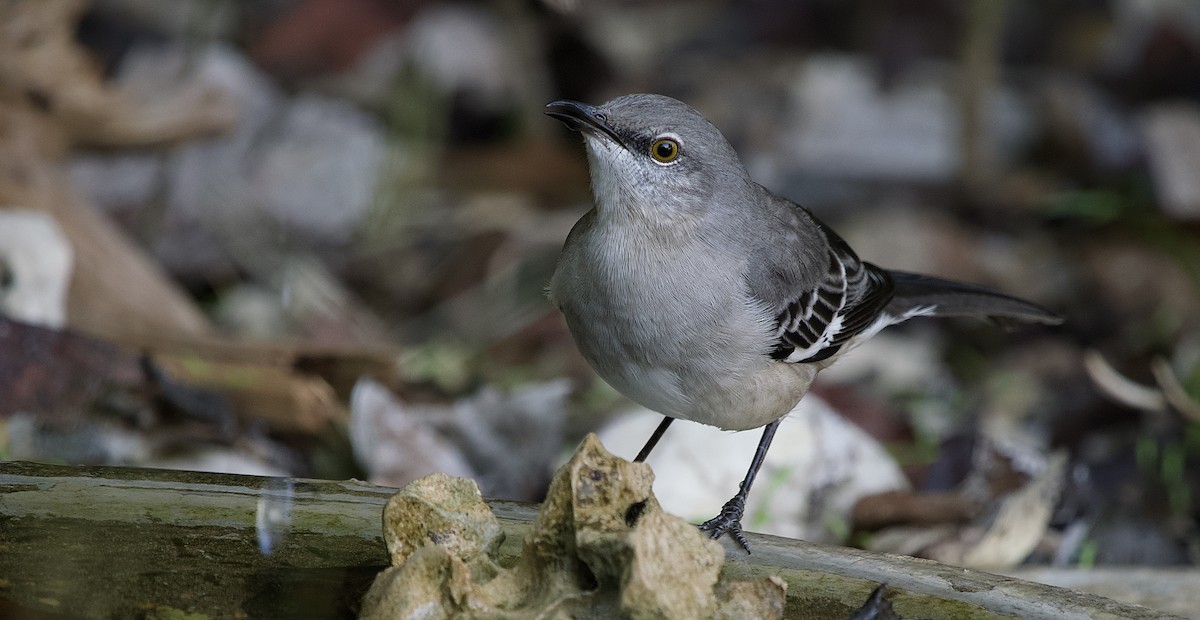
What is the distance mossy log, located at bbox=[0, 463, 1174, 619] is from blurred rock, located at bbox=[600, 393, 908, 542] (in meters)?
1.48

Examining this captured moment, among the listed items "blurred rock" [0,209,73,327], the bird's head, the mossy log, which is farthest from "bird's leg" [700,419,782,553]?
"blurred rock" [0,209,73,327]

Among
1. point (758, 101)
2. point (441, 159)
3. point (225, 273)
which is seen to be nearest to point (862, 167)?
point (758, 101)

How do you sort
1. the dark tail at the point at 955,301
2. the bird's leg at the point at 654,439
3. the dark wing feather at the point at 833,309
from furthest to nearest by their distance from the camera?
the dark tail at the point at 955,301
the bird's leg at the point at 654,439
the dark wing feather at the point at 833,309

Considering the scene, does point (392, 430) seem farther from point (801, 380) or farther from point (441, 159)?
point (441, 159)

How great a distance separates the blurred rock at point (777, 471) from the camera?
15.6 ft

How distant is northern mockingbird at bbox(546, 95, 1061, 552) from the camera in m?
3.81

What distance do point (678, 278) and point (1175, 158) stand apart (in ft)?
16.7

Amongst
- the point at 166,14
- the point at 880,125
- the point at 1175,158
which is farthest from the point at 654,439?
the point at 166,14

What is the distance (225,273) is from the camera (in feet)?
23.5

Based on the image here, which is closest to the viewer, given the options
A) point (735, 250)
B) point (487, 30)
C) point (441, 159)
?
point (735, 250)

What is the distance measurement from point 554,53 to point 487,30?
3.34 ft

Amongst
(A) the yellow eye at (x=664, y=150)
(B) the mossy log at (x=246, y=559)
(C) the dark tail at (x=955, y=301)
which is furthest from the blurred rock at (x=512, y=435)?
(B) the mossy log at (x=246, y=559)

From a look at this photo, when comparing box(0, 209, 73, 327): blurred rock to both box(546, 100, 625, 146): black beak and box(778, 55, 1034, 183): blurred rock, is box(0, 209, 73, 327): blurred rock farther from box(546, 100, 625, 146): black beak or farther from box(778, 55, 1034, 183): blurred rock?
box(778, 55, 1034, 183): blurred rock

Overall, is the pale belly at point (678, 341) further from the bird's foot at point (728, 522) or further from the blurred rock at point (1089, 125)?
the blurred rock at point (1089, 125)
